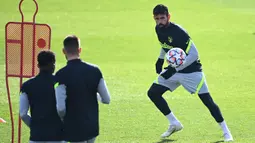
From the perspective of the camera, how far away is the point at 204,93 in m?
12.0

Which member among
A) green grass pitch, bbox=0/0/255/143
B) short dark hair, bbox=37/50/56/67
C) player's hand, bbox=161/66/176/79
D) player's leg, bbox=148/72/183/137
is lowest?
green grass pitch, bbox=0/0/255/143

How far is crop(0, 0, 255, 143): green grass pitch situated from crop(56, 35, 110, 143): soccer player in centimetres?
357

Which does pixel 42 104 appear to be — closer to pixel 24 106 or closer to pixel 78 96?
pixel 24 106

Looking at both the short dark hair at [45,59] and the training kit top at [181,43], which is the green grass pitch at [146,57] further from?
the short dark hair at [45,59]

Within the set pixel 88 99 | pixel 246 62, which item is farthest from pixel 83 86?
pixel 246 62

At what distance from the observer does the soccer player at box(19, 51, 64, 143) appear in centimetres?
852

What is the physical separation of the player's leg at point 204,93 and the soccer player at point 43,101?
398 centimetres

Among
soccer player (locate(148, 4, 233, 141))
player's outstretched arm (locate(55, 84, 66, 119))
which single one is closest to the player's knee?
soccer player (locate(148, 4, 233, 141))

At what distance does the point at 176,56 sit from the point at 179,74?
604 mm

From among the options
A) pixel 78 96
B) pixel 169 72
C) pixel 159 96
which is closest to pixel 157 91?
pixel 159 96

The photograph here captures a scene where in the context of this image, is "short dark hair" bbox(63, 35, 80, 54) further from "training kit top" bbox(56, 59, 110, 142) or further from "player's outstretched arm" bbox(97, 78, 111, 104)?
"player's outstretched arm" bbox(97, 78, 111, 104)

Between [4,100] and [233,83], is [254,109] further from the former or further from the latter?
[4,100]

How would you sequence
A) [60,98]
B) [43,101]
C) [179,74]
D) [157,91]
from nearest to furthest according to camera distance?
[60,98] < [43,101] < [179,74] < [157,91]

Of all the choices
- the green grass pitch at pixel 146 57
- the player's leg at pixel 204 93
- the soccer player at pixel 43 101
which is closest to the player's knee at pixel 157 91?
the player's leg at pixel 204 93
